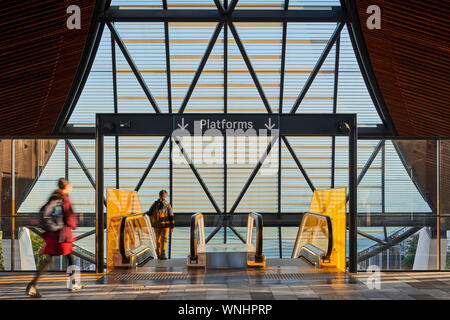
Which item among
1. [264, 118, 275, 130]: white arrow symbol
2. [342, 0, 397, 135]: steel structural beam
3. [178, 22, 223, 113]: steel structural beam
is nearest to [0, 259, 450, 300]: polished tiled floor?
[264, 118, 275, 130]: white arrow symbol

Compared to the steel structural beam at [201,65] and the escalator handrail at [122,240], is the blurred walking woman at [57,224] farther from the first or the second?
the steel structural beam at [201,65]

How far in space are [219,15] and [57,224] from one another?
10061 millimetres

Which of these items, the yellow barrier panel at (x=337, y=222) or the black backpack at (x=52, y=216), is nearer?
the black backpack at (x=52, y=216)

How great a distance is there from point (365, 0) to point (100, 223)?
335 inches

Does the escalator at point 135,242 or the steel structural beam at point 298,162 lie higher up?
the steel structural beam at point 298,162

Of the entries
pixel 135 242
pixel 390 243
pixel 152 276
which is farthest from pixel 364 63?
pixel 152 276

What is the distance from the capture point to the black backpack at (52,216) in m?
6.97

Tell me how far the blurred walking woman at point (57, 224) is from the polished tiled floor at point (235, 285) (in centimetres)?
59

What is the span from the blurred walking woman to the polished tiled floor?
0.59m

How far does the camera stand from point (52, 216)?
276 inches

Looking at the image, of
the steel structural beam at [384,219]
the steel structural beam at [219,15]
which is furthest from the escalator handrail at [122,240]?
the steel structural beam at [219,15]
